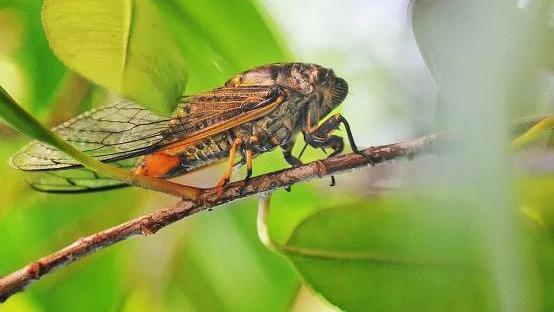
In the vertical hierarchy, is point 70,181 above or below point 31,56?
below

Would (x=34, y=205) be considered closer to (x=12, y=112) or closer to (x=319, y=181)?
(x=12, y=112)

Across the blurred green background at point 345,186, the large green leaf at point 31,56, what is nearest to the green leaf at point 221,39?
the blurred green background at point 345,186

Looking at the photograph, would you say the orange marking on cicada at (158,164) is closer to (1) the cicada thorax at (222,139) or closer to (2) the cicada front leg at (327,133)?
(1) the cicada thorax at (222,139)

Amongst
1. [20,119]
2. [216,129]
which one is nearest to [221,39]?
[216,129]

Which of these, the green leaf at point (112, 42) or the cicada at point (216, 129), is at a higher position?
the green leaf at point (112, 42)

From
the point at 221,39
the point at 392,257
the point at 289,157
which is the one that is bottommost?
the point at 392,257

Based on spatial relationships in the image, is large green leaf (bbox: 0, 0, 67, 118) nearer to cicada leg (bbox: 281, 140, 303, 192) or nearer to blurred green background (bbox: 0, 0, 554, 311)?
blurred green background (bbox: 0, 0, 554, 311)

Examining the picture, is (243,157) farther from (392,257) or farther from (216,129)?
(392,257)
